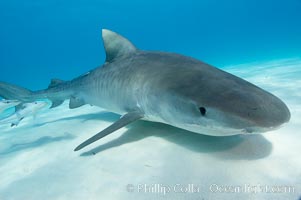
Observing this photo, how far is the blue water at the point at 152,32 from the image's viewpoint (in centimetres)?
10400

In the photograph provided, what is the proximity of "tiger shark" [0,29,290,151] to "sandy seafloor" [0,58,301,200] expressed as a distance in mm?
339

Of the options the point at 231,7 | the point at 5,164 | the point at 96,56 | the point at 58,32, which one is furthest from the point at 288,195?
the point at 231,7

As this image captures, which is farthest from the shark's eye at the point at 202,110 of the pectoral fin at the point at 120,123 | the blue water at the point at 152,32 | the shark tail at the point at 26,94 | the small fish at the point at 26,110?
the blue water at the point at 152,32

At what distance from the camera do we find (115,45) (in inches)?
198

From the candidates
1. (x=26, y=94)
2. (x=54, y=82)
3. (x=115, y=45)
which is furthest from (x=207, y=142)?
(x=26, y=94)

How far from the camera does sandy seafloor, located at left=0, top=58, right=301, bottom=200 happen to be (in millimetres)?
2135

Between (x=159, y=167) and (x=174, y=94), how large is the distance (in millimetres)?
902

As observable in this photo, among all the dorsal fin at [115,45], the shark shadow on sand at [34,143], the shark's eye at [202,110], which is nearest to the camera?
the shark's eye at [202,110]

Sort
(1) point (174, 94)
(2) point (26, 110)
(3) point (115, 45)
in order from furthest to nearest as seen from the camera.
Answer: (2) point (26, 110)
(3) point (115, 45)
(1) point (174, 94)

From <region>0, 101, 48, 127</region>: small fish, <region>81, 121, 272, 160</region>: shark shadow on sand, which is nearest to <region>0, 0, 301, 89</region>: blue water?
<region>0, 101, 48, 127</region>: small fish

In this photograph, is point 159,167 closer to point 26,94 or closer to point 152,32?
point 26,94

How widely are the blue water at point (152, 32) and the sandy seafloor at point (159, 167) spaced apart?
95.9 meters

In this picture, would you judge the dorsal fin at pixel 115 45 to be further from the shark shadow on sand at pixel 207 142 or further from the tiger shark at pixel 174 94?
the shark shadow on sand at pixel 207 142

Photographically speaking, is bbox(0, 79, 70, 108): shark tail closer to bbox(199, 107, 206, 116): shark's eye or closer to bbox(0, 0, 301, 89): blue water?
bbox(199, 107, 206, 116): shark's eye
